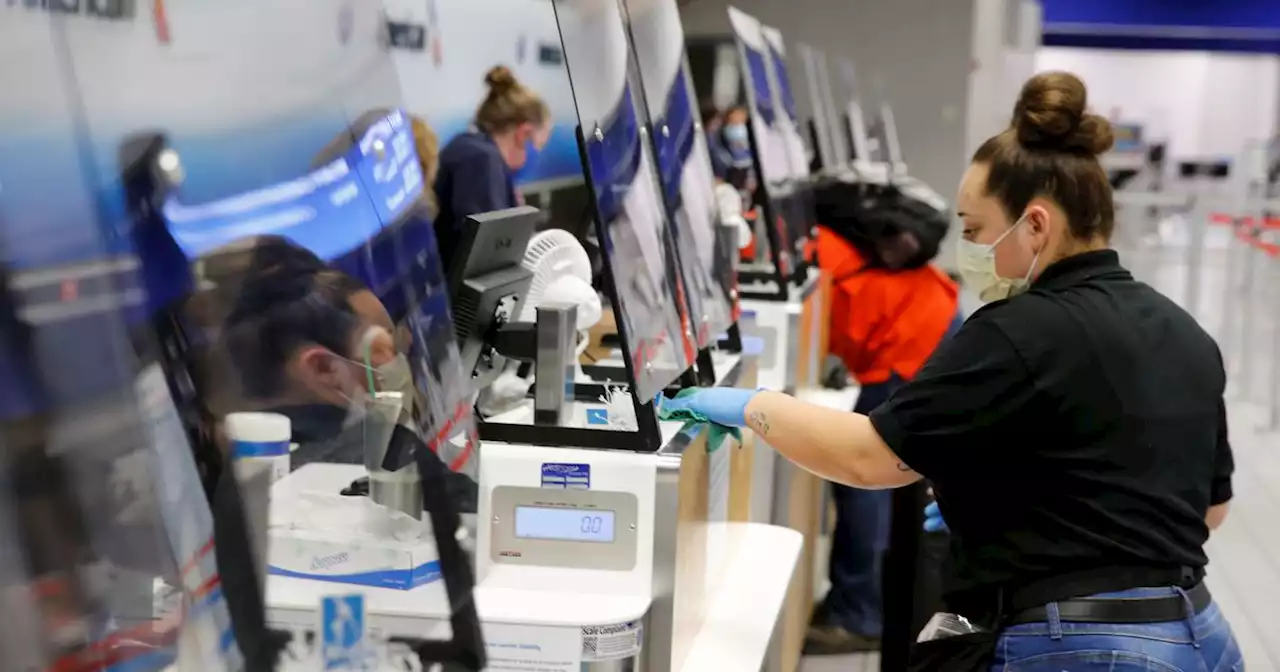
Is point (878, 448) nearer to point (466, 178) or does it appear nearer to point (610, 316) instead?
point (610, 316)

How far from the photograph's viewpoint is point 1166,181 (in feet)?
58.1

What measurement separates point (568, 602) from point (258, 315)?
905 mm

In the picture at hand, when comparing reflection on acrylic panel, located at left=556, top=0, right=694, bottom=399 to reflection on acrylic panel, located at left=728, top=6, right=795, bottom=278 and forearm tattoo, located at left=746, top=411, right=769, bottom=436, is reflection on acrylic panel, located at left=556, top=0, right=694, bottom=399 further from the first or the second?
reflection on acrylic panel, located at left=728, top=6, right=795, bottom=278

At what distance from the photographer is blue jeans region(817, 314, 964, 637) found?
4.20m

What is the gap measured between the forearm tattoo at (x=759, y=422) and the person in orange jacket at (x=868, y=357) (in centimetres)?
204

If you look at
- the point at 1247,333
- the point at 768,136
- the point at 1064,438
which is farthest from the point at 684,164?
the point at 1247,333

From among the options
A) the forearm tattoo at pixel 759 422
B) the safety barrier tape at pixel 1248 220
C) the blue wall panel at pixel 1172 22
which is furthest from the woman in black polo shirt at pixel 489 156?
the blue wall panel at pixel 1172 22

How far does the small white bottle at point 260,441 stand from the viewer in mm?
1035

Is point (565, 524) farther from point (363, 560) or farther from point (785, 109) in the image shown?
point (785, 109)

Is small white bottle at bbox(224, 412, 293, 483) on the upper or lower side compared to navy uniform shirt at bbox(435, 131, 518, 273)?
upper

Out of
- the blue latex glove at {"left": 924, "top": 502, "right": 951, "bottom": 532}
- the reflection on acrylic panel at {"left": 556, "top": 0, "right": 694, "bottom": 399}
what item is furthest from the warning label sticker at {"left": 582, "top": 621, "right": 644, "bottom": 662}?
the blue latex glove at {"left": 924, "top": 502, "right": 951, "bottom": 532}

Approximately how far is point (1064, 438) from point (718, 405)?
0.59 m

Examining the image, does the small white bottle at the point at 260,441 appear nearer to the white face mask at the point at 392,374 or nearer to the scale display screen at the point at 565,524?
the white face mask at the point at 392,374

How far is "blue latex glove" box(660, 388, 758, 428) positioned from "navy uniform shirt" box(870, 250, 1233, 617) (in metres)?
0.31
